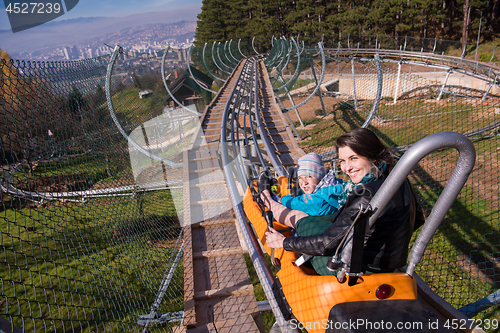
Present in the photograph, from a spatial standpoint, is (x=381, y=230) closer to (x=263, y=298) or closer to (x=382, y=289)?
(x=382, y=289)

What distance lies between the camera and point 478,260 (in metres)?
4.06

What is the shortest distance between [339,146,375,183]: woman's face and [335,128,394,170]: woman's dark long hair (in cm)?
2

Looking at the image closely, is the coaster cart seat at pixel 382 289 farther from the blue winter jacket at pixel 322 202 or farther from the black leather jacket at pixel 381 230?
the blue winter jacket at pixel 322 202

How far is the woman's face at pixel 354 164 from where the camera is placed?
1354 millimetres

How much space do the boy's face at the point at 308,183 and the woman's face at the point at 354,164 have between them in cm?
53

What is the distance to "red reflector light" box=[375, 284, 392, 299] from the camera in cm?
119

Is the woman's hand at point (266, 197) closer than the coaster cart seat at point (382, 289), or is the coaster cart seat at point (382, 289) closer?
the coaster cart seat at point (382, 289)

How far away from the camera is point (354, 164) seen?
138cm

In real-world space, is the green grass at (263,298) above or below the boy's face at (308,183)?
below

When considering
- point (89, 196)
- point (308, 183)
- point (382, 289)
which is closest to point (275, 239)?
point (308, 183)

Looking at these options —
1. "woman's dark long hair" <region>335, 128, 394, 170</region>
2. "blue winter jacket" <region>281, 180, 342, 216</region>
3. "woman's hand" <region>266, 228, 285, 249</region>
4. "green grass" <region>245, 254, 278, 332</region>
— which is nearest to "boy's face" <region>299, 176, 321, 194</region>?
"blue winter jacket" <region>281, 180, 342, 216</region>

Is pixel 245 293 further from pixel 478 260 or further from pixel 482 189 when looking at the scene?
pixel 482 189

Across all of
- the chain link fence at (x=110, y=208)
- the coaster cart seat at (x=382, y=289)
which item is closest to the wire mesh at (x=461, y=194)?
the chain link fence at (x=110, y=208)

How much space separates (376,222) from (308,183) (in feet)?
2.71
